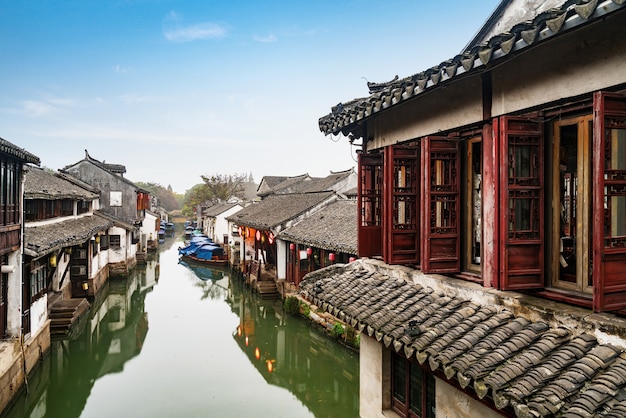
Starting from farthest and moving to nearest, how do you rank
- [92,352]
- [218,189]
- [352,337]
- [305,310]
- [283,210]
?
[218,189] → [283,210] → [305,310] → [92,352] → [352,337]

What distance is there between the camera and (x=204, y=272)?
32.0 metres

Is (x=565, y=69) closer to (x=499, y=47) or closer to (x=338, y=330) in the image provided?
(x=499, y=47)

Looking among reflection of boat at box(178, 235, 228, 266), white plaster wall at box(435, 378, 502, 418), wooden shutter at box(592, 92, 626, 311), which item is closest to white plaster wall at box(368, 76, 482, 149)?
wooden shutter at box(592, 92, 626, 311)

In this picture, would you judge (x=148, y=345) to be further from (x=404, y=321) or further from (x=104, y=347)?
(x=404, y=321)

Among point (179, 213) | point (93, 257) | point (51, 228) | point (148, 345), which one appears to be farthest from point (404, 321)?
point (179, 213)

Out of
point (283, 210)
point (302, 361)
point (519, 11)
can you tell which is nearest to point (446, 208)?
point (519, 11)

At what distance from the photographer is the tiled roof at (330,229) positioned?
1599cm

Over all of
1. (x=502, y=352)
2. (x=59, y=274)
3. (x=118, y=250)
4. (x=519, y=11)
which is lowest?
(x=59, y=274)

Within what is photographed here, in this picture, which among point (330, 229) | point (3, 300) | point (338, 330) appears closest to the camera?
point (3, 300)

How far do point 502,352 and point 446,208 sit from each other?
190cm

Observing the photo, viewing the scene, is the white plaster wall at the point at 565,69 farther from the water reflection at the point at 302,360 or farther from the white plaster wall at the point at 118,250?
the white plaster wall at the point at 118,250

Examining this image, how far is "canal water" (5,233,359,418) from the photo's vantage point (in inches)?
433

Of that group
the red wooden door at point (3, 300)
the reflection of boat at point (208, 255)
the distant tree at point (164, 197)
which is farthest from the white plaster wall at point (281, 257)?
the distant tree at point (164, 197)

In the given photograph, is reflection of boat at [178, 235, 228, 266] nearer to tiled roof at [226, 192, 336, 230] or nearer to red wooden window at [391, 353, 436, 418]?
tiled roof at [226, 192, 336, 230]
